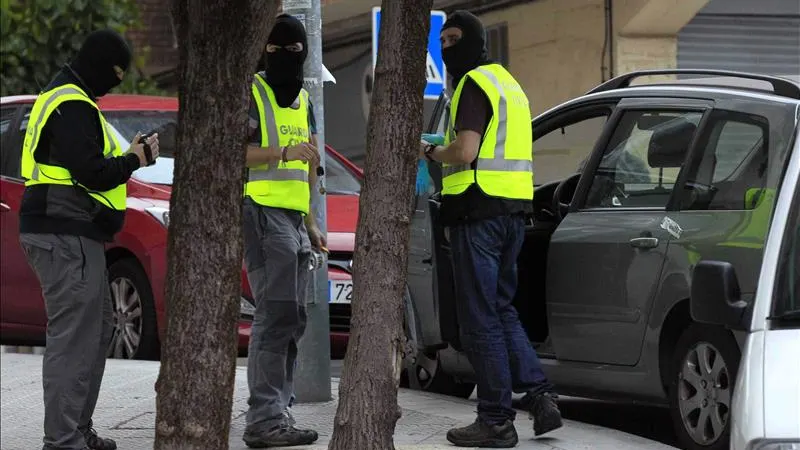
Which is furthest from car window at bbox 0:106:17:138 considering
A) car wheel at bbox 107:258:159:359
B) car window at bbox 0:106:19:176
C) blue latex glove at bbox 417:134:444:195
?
blue latex glove at bbox 417:134:444:195

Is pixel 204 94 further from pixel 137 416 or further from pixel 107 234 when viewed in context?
pixel 137 416

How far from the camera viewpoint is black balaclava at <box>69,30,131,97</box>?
23.4 feet

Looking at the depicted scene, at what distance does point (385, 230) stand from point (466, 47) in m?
1.31

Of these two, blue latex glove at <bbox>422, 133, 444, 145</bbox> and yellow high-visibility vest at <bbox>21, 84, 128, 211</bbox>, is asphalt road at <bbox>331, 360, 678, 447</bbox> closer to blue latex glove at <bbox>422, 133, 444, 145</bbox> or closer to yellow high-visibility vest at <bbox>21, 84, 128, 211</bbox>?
blue latex glove at <bbox>422, 133, 444, 145</bbox>

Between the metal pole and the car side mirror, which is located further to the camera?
the metal pole

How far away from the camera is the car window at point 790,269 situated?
4.89m

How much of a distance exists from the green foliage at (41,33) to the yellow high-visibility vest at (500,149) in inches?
390

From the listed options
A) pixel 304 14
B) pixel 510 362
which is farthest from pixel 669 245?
pixel 304 14

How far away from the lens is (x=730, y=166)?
718cm

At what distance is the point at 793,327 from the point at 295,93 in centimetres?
313

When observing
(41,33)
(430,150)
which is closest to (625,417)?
(430,150)

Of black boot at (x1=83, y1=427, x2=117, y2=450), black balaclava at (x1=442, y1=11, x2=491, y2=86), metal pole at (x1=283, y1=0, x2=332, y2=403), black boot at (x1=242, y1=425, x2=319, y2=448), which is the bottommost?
black boot at (x1=83, y1=427, x2=117, y2=450)

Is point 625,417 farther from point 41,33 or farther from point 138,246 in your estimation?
point 41,33

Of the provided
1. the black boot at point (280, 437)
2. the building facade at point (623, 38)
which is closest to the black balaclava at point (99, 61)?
the black boot at point (280, 437)
